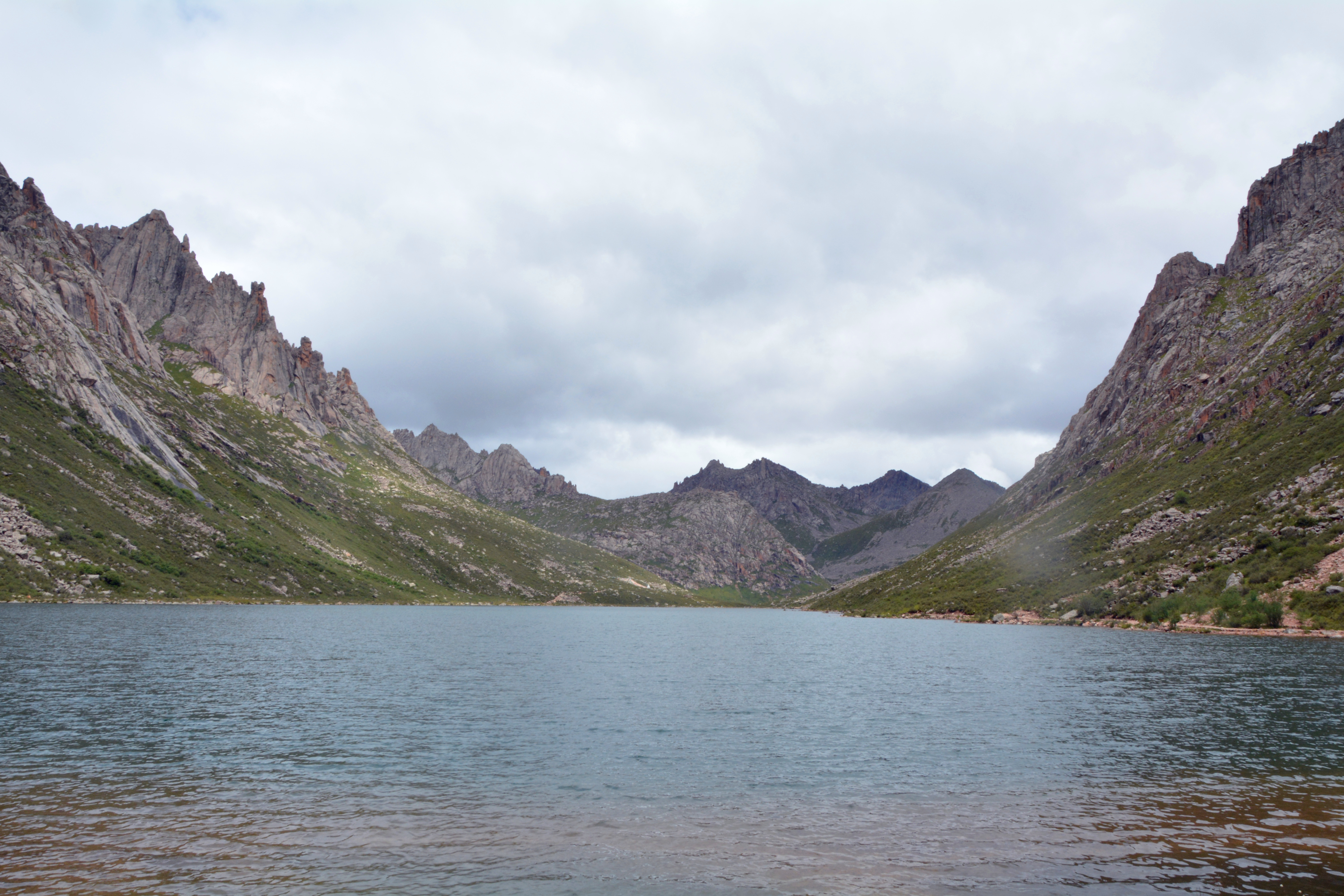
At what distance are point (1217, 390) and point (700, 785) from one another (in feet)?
763

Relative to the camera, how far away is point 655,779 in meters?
31.6

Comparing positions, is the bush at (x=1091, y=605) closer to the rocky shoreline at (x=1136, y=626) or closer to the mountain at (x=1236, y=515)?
the mountain at (x=1236, y=515)

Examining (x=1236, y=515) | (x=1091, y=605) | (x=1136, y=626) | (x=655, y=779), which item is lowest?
(x=655, y=779)

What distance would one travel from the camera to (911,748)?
3822 centimetres

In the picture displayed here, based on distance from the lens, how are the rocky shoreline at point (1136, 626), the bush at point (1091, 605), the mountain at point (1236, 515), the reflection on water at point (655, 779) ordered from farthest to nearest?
the bush at point (1091, 605), the mountain at point (1236, 515), the rocky shoreline at point (1136, 626), the reflection on water at point (655, 779)

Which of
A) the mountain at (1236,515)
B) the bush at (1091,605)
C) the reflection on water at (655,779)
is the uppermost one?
the mountain at (1236,515)

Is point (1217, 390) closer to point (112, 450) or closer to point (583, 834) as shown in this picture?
point (583, 834)

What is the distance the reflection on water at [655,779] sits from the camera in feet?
66.4

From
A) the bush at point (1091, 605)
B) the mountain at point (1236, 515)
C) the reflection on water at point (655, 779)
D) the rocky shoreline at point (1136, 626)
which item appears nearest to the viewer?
the reflection on water at point (655, 779)

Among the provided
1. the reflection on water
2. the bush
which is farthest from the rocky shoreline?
the reflection on water

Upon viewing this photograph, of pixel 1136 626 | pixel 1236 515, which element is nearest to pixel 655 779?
pixel 1136 626

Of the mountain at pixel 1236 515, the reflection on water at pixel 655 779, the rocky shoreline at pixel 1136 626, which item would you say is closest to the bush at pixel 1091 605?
the mountain at pixel 1236 515

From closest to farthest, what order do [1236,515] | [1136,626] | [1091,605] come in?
[1136,626] < [1236,515] < [1091,605]

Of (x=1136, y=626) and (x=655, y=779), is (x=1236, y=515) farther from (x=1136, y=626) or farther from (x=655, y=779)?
(x=655, y=779)
